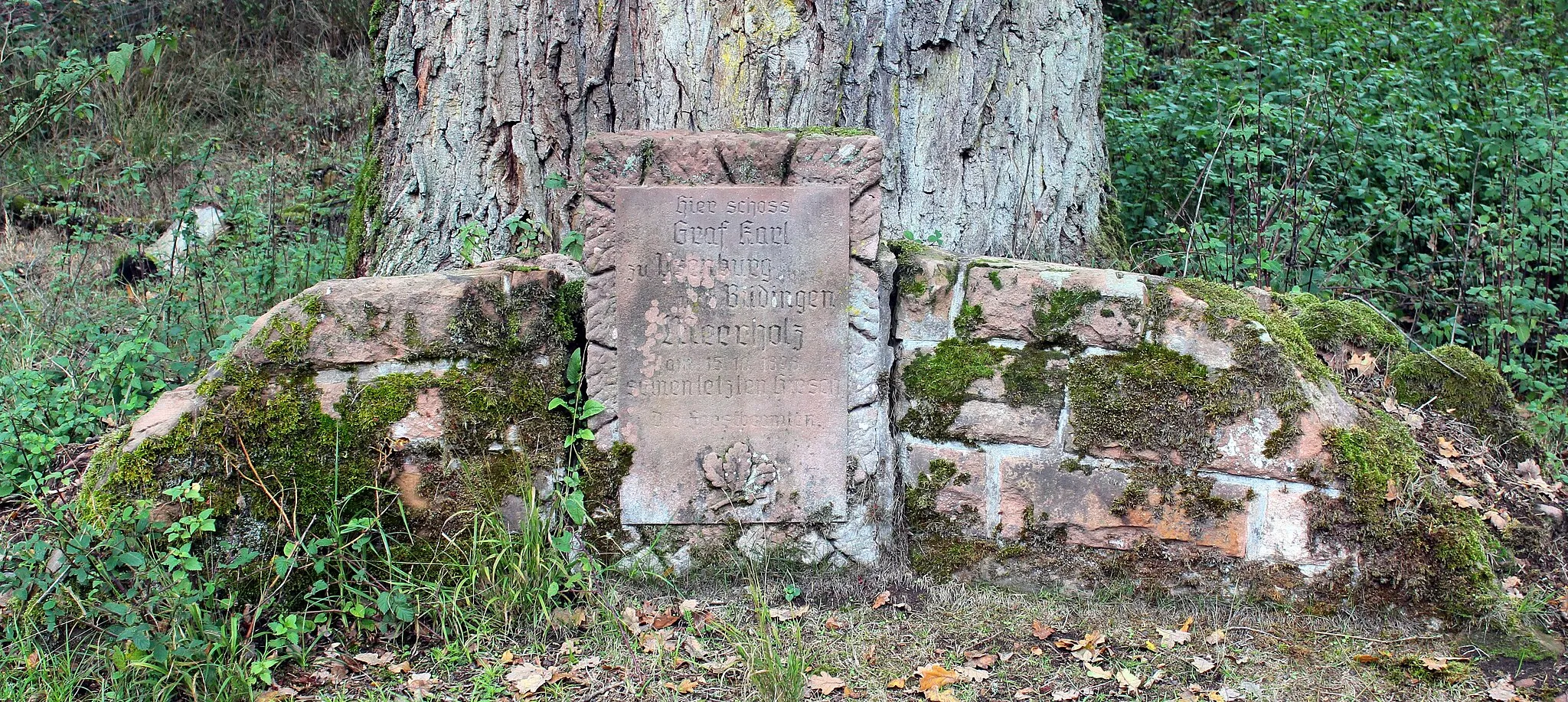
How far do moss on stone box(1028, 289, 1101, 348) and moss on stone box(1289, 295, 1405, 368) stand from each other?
52.4 inches

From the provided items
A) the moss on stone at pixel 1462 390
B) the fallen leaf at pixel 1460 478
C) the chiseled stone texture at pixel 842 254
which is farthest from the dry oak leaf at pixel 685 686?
the moss on stone at pixel 1462 390

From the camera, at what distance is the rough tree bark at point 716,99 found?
3.92 metres

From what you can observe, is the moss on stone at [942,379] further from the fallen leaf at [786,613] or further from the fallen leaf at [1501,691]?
the fallen leaf at [1501,691]

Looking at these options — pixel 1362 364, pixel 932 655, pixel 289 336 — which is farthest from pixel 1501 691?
pixel 289 336

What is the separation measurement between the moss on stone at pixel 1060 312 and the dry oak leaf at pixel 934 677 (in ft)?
3.15

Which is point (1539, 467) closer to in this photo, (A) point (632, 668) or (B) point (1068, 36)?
(B) point (1068, 36)

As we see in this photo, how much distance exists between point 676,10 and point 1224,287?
80.1 inches

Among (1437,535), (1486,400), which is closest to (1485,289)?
(1486,400)

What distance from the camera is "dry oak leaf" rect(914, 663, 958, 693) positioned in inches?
108

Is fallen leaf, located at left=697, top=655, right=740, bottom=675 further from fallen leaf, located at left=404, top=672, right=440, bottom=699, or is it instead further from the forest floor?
fallen leaf, located at left=404, top=672, right=440, bottom=699

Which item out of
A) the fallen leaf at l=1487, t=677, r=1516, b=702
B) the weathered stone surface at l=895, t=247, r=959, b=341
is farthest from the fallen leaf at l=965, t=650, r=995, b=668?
the fallen leaf at l=1487, t=677, r=1516, b=702

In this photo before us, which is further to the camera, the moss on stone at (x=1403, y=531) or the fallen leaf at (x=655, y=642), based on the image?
the moss on stone at (x=1403, y=531)

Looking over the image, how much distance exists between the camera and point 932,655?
9.57ft

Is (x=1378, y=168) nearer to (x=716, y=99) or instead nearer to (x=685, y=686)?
(x=716, y=99)
